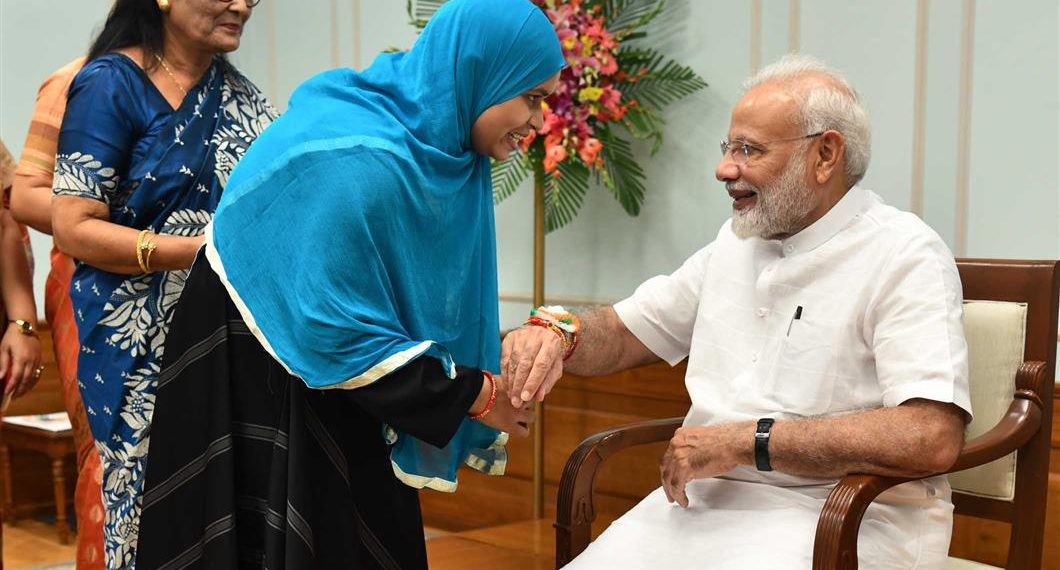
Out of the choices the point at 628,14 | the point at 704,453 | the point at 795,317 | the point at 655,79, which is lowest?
the point at 704,453

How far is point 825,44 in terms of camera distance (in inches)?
133

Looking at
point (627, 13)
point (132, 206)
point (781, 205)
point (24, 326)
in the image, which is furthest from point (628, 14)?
point (24, 326)

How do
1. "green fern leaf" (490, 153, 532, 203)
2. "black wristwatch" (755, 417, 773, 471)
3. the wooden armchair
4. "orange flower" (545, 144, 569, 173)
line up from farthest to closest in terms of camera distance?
"green fern leaf" (490, 153, 532, 203) < "orange flower" (545, 144, 569, 173) < the wooden armchair < "black wristwatch" (755, 417, 773, 471)

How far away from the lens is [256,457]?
6.21 ft

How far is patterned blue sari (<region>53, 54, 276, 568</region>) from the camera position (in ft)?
7.28

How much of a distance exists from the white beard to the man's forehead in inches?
2.7

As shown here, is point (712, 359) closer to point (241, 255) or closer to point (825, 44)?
point (241, 255)

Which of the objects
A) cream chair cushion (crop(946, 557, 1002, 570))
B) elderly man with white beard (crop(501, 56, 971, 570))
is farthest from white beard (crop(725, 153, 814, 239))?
cream chair cushion (crop(946, 557, 1002, 570))

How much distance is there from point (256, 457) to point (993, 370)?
1565 millimetres

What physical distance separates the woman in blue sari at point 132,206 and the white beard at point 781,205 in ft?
3.61

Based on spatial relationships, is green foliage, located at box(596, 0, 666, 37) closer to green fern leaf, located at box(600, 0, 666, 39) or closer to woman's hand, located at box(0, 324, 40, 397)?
green fern leaf, located at box(600, 0, 666, 39)

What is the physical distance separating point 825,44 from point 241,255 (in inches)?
88.0

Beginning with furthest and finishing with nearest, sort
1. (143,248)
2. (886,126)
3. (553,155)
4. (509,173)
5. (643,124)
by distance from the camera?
1. (509,173)
2. (643,124)
3. (553,155)
4. (886,126)
5. (143,248)

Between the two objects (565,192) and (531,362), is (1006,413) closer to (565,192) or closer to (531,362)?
(531,362)
